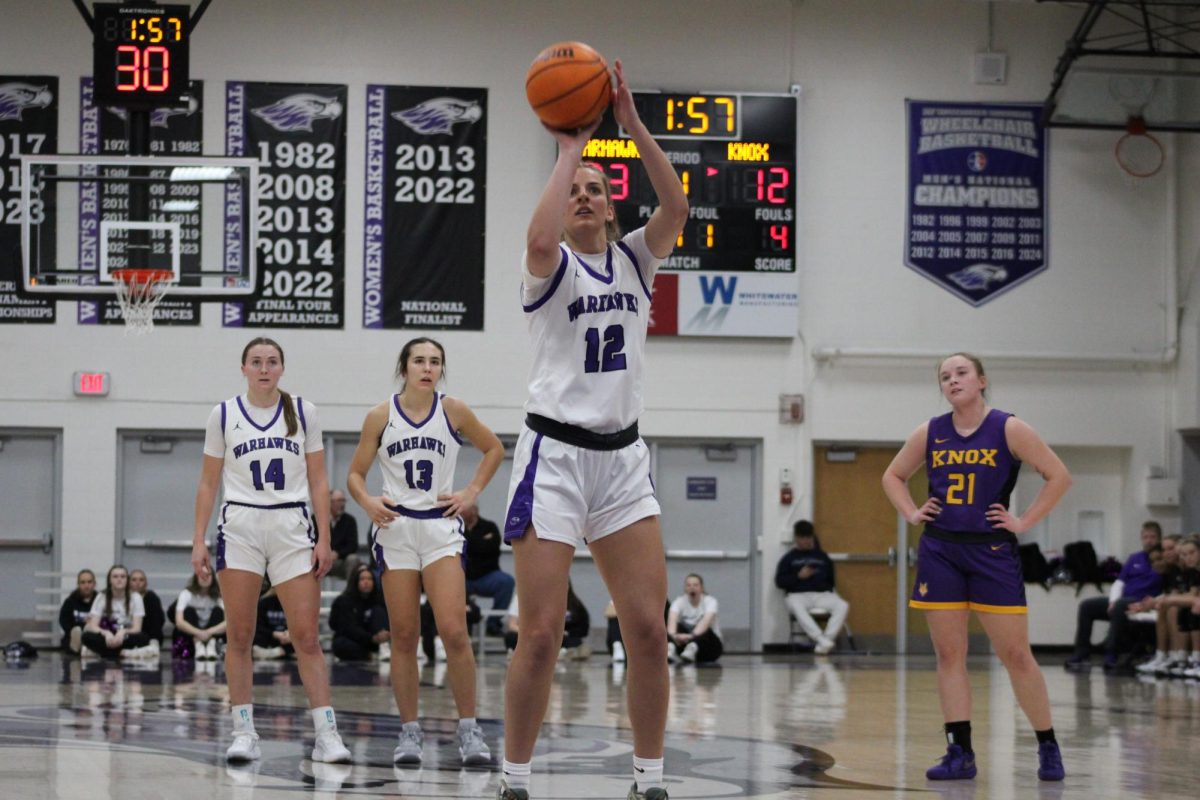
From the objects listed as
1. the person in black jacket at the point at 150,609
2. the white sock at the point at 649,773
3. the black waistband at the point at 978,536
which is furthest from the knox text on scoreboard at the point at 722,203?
the white sock at the point at 649,773

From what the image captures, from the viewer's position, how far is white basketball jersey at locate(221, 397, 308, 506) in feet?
23.3

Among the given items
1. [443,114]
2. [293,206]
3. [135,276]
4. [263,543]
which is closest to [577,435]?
[263,543]

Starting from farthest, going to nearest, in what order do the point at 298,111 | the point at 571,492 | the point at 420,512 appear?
the point at 298,111 → the point at 420,512 → the point at 571,492

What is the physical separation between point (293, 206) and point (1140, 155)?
10.0 meters

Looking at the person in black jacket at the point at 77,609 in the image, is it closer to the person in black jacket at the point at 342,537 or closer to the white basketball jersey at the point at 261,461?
the person in black jacket at the point at 342,537

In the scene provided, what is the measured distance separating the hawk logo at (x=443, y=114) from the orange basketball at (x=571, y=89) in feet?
43.5

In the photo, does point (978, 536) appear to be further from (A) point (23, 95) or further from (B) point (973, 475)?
(A) point (23, 95)

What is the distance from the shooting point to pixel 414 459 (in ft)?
23.6

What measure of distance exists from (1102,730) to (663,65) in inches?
424

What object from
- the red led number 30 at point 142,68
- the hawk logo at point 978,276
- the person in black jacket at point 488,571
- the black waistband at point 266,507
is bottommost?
the person in black jacket at point 488,571

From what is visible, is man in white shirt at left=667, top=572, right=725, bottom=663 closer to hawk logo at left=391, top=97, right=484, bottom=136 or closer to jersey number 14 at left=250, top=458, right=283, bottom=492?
hawk logo at left=391, top=97, right=484, bottom=136

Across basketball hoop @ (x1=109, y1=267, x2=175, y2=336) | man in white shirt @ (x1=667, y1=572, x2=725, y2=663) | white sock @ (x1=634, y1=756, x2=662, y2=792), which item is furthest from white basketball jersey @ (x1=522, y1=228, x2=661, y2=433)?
man in white shirt @ (x1=667, y1=572, x2=725, y2=663)

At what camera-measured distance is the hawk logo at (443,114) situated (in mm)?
17562

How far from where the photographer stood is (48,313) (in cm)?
1709
